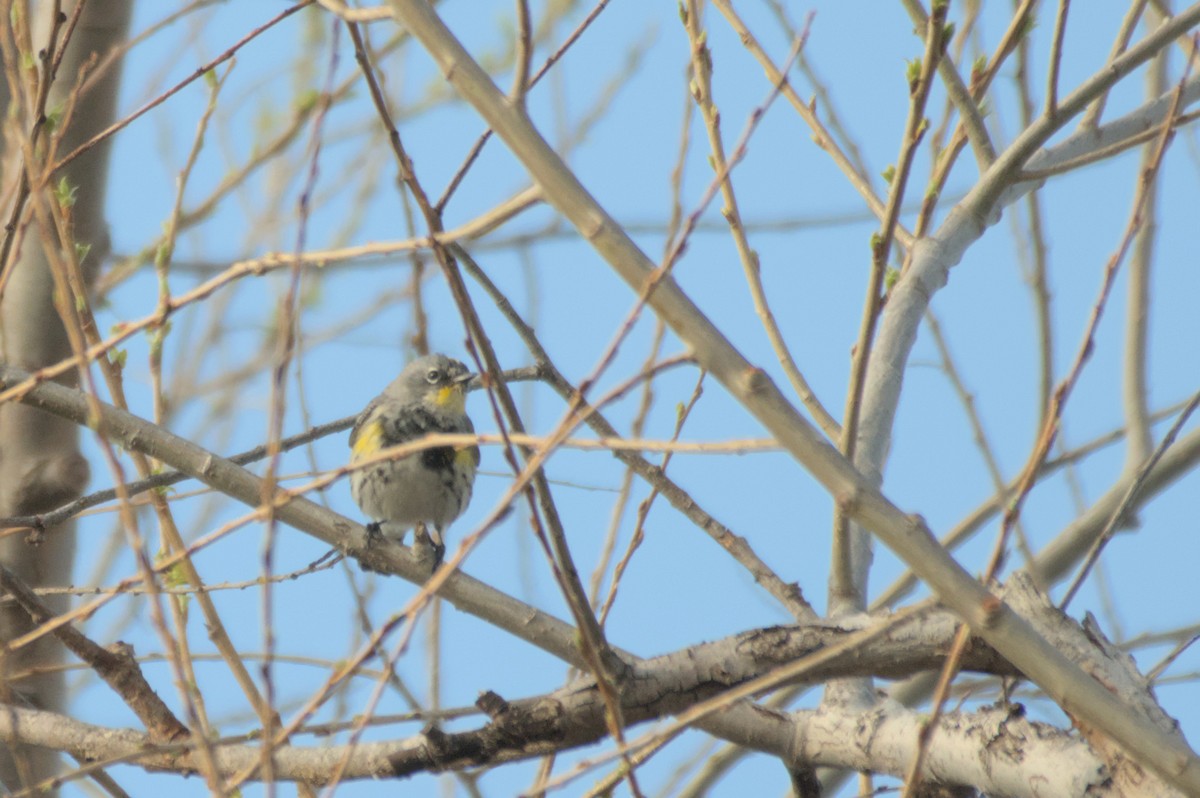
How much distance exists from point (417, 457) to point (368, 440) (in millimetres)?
324

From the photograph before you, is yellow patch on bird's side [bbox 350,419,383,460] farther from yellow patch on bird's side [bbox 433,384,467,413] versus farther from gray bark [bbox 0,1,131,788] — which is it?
gray bark [bbox 0,1,131,788]

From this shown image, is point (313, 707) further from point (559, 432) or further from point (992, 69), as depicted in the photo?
point (992, 69)

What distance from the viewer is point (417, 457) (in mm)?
5375

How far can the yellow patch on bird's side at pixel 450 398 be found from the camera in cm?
598

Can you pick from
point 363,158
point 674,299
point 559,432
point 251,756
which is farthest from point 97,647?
point 363,158

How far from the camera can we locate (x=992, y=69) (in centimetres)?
317

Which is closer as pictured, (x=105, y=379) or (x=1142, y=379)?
(x=105, y=379)

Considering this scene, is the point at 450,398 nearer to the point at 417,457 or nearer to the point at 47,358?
the point at 417,457

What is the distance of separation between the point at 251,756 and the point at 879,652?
145 cm

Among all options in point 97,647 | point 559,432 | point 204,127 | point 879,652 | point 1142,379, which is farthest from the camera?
point 1142,379

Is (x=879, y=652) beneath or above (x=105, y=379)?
beneath

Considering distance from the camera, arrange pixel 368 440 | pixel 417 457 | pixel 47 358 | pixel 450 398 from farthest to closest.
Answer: pixel 450 398 → pixel 368 440 → pixel 417 457 → pixel 47 358

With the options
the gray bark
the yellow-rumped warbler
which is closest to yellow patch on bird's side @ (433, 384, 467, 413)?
the yellow-rumped warbler

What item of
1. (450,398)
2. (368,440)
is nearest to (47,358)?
(368,440)
